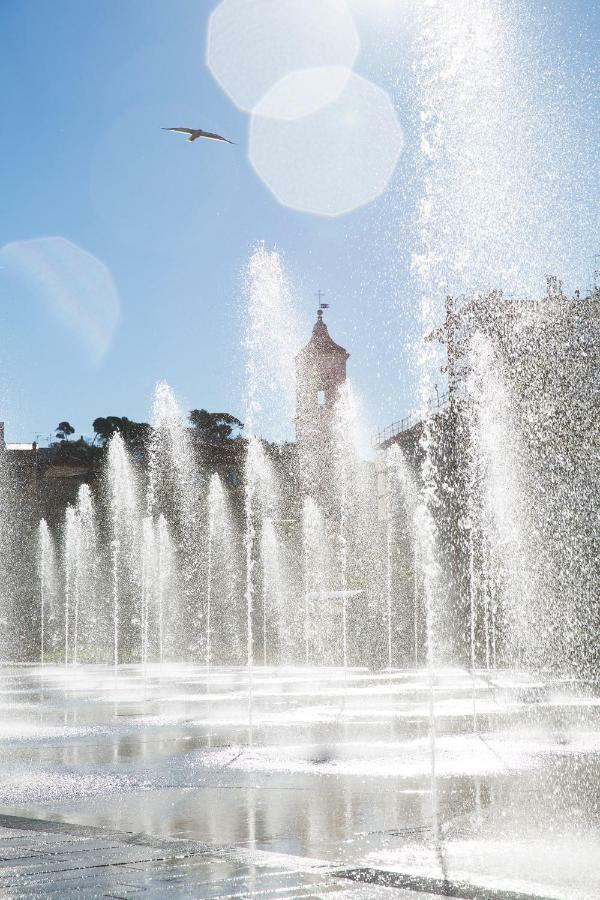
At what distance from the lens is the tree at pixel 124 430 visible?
73.0 metres

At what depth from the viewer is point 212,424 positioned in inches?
2953

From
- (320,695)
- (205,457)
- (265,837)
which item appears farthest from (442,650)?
(205,457)

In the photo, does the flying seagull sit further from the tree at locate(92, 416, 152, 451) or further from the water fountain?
the tree at locate(92, 416, 152, 451)

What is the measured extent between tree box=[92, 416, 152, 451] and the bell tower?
1297 centimetres

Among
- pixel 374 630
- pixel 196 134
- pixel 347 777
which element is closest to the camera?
pixel 347 777

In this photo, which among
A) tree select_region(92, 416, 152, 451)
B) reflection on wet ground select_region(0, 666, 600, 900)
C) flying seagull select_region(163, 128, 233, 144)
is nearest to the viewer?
reflection on wet ground select_region(0, 666, 600, 900)

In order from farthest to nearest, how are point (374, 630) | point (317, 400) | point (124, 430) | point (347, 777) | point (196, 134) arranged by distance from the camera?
1. point (124, 430)
2. point (317, 400)
3. point (374, 630)
4. point (196, 134)
5. point (347, 777)

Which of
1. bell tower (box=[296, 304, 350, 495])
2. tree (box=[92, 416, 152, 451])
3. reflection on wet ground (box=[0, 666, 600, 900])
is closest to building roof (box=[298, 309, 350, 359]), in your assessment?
bell tower (box=[296, 304, 350, 495])

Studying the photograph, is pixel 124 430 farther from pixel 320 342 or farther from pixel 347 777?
pixel 347 777

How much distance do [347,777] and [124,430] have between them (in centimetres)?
6838

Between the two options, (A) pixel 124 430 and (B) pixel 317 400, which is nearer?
(B) pixel 317 400

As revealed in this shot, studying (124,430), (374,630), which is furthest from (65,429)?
(374,630)

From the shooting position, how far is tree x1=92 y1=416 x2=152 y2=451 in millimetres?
73000

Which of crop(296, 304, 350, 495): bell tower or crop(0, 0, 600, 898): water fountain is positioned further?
crop(296, 304, 350, 495): bell tower
